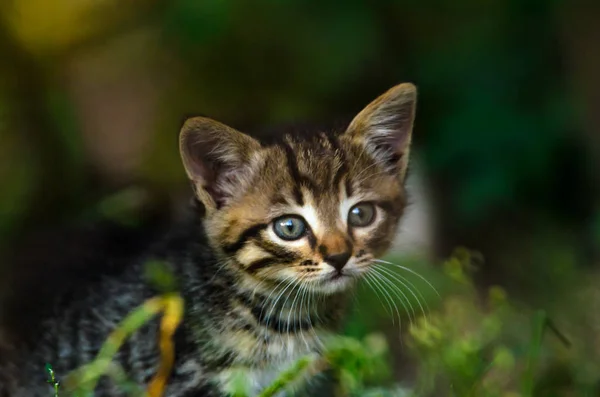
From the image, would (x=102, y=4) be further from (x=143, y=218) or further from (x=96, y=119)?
(x=143, y=218)

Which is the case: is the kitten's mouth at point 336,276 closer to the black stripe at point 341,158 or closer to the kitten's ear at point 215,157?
the black stripe at point 341,158

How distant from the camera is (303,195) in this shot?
2.34 meters

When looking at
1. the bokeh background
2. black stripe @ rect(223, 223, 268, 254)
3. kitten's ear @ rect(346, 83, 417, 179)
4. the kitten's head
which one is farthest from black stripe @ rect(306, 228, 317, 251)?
the bokeh background

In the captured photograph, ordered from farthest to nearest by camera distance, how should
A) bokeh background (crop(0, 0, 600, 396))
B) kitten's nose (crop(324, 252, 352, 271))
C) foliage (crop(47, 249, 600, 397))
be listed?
bokeh background (crop(0, 0, 600, 396)), kitten's nose (crop(324, 252, 352, 271)), foliage (crop(47, 249, 600, 397))

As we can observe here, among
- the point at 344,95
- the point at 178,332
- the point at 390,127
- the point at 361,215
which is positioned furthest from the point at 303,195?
the point at 344,95

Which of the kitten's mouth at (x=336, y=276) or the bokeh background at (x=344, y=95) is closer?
the kitten's mouth at (x=336, y=276)

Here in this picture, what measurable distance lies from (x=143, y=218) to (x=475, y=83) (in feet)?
5.54

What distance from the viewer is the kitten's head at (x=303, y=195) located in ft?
7.49

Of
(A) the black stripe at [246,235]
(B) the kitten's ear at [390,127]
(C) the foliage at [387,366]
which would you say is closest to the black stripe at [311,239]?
(A) the black stripe at [246,235]

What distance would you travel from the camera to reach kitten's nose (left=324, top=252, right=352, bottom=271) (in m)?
2.25

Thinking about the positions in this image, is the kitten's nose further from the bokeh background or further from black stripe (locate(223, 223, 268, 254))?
the bokeh background

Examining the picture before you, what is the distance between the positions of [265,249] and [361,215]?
0.29 metres

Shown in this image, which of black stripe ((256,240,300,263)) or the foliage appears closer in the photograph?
the foliage

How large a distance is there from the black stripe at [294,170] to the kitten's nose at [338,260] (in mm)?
175
